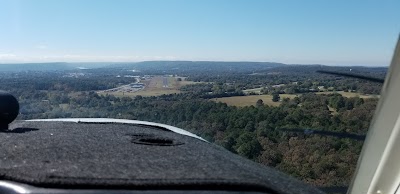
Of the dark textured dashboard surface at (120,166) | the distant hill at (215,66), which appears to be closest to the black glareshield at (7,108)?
the dark textured dashboard surface at (120,166)

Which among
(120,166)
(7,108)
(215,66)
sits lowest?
(215,66)

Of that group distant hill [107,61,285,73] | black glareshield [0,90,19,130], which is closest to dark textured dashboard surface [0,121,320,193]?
black glareshield [0,90,19,130]

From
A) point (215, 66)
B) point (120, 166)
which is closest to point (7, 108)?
point (120, 166)

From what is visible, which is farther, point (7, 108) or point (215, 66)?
point (215, 66)

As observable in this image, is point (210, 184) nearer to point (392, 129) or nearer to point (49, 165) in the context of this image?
point (49, 165)

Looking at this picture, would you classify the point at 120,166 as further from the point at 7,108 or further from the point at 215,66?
the point at 215,66

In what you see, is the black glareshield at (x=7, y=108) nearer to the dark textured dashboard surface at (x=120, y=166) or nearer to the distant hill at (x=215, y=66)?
the dark textured dashboard surface at (x=120, y=166)
